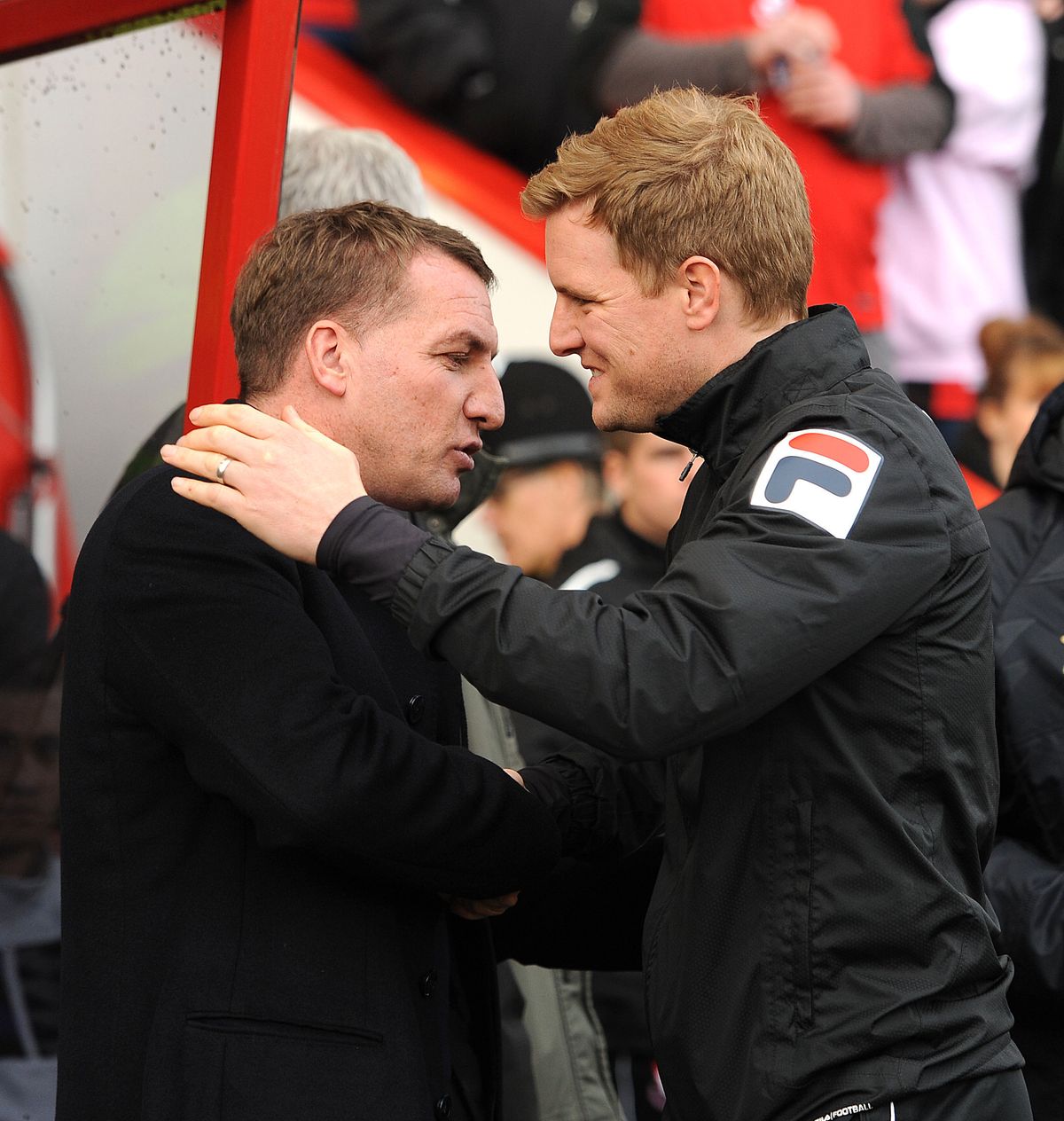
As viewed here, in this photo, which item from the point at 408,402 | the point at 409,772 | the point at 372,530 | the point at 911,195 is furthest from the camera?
the point at 911,195

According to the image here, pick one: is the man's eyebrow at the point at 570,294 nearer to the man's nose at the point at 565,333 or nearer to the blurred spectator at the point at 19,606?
the man's nose at the point at 565,333

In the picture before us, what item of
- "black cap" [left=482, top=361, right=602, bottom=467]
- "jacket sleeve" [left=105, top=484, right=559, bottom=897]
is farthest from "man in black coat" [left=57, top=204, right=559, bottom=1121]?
"black cap" [left=482, top=361, right=602, bottom=467]

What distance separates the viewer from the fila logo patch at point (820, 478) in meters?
1.77

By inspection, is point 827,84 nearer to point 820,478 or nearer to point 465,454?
point 465,454

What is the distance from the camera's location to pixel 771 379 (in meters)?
1.96

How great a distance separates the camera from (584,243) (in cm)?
204

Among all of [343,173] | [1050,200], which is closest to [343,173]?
[343,173]

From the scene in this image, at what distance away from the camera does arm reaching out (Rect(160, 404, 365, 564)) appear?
1.81 metres

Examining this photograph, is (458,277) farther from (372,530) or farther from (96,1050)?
(96,1050)

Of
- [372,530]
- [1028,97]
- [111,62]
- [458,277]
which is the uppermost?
[1028,97]

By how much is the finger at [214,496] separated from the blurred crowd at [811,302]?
0.90 metres

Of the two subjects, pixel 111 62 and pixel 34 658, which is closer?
pixel 111 62

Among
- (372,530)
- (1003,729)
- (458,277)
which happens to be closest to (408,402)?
(458,277)

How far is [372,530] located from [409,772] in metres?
0.33
